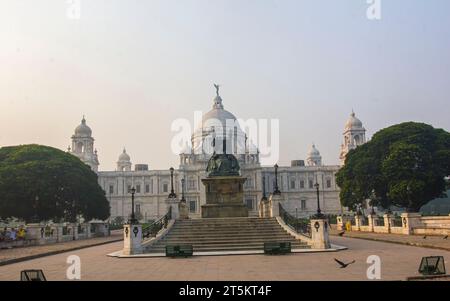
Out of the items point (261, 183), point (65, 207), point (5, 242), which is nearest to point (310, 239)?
point (5, 242)

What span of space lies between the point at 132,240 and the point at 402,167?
30911 mm

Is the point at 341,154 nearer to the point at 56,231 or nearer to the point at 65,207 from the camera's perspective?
the point at 65,207

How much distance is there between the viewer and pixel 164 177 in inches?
4476

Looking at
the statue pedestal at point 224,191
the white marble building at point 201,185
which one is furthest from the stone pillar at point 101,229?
the white marble building at point 201,185

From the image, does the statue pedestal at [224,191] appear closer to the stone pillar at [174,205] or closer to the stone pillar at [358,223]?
the stone pillar at [174,205]

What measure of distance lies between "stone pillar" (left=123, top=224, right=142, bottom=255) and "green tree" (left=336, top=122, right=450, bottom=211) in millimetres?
29224

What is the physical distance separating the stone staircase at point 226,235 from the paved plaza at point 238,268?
3148 millimetres

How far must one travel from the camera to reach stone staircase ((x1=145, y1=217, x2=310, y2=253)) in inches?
952

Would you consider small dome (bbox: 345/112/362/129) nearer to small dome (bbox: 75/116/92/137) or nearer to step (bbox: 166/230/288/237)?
small dome (bbox: 75/116/92/137)

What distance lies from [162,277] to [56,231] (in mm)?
27471

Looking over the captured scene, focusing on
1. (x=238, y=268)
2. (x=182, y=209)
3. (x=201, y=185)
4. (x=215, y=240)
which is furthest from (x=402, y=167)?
(x=201, y=185)

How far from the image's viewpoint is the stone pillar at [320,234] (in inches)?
901

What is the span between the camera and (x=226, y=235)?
25.8 m
